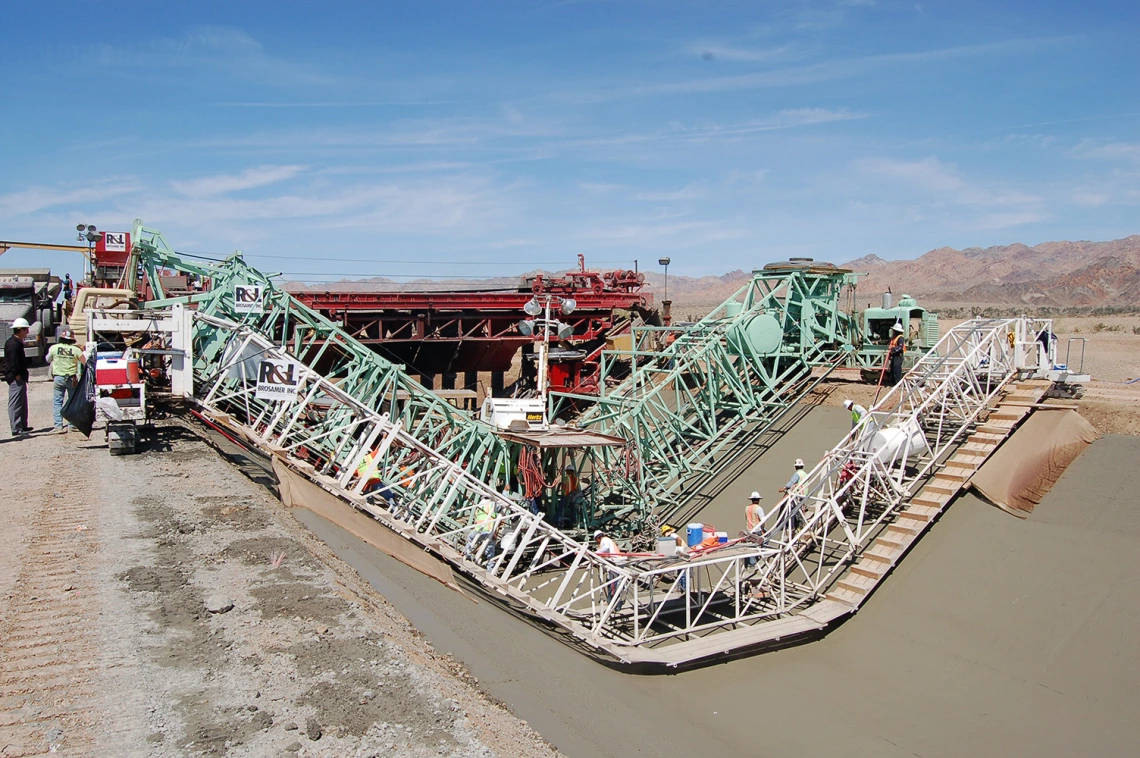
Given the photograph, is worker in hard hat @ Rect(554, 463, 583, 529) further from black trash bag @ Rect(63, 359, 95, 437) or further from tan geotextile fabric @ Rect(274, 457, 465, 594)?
black trash bag @ Rect(63, 359, 95, 437)

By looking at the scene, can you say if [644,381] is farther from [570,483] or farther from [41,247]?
[41,247]

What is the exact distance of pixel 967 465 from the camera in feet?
45.6

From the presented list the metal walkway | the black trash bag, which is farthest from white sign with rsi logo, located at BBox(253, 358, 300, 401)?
the black trash bag

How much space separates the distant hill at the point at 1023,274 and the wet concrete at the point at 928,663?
55744 millimetres

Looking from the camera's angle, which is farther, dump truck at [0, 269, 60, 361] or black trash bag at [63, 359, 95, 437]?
dump truck at [0, 269, 60, 361]

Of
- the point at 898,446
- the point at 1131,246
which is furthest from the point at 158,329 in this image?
the point at 1131,246

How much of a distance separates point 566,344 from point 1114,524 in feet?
Answer: 57.4

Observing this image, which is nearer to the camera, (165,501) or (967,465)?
(165,501)

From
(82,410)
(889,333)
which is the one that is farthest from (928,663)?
(82,410)

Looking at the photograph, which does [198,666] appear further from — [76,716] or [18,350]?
[18,350]

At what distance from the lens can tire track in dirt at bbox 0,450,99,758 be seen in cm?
582

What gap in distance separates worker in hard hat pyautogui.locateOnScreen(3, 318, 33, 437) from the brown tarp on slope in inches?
704

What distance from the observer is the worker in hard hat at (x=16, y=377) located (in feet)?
52.5

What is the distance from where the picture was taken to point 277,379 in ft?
46.4
